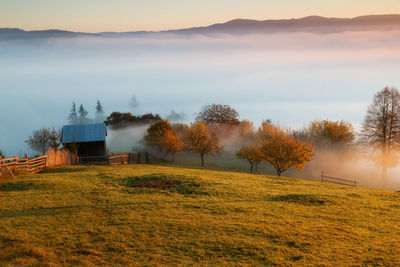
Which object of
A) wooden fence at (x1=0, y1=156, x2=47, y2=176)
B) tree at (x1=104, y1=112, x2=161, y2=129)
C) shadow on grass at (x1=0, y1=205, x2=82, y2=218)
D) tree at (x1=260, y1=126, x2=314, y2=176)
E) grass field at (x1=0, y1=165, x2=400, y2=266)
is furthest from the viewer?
tree at (x1=104, y1=112, x2=161, y2=129)

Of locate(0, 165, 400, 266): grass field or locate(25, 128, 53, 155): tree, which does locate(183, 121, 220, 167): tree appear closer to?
locate(25, 128, 53, 155): tree

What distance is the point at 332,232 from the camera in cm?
1384

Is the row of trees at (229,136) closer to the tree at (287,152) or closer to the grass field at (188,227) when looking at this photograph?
the tree at (287,152)

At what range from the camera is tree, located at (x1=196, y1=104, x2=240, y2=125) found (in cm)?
9044

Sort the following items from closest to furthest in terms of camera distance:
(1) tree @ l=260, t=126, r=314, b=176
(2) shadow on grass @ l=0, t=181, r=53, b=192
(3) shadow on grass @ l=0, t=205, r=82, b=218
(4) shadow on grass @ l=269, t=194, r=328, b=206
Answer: (3) shadow on grass @ l=0, t=205, r=82, b=218, (4) shadow on grass @ l=269, t=194, r=328, b=206, (2) shadow on grass @ l=0, t=181, r=53, b=192, (1) tree @ l=260, t=126, r=314, b=176

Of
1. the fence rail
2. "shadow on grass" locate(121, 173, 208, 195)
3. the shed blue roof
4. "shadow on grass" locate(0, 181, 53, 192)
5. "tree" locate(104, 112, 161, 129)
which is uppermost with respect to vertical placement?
"tree" locate(104, 112, 161, 129)

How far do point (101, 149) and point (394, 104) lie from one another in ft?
151

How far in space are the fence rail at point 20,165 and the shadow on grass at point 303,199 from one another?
20.2 m

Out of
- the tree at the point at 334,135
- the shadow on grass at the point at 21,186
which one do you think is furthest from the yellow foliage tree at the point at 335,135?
the shadow on grass at the point at 21,186

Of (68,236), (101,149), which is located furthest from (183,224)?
(101,149)

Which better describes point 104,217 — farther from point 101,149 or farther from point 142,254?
point 101,149

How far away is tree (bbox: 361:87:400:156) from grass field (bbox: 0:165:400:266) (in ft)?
110

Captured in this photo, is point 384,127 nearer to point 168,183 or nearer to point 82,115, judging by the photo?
point 168,183

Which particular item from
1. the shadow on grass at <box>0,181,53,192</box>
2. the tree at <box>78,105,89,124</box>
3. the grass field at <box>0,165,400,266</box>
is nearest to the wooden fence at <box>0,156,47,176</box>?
the shadow on grass at <box>0,181,53,192</box>
